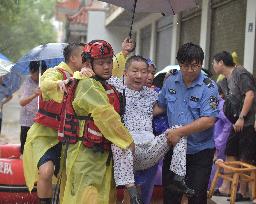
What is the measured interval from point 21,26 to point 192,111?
42611 mm

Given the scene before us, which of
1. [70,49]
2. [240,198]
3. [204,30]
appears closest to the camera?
[70,49]

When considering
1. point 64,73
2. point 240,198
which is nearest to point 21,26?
point 240,198

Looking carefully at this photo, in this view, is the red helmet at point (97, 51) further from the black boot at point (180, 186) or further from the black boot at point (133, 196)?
the black boot at point (180, 186)

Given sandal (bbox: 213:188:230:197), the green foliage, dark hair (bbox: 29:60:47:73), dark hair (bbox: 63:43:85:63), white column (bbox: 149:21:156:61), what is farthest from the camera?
the green foliage

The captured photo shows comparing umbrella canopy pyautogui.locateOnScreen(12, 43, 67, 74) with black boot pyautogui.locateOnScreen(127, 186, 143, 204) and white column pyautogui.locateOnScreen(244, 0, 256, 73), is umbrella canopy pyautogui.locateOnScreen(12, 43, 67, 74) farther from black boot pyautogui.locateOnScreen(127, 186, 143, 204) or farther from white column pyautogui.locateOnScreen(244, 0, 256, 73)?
black boot pyautogui.locateOnScreen(127, 186, 143, 204)

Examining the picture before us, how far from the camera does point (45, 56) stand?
6.79m

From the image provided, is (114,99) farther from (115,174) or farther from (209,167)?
(209,167)

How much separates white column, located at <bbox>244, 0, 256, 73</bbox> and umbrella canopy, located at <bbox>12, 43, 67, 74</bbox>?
2.97 metres

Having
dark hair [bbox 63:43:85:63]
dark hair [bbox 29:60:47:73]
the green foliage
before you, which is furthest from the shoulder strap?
the green foliage

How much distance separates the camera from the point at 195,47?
4375mm

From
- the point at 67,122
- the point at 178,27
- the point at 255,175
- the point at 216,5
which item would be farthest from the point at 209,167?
the point at 178,27

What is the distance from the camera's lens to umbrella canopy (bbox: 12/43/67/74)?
6801mm

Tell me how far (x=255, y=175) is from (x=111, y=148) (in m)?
2.84

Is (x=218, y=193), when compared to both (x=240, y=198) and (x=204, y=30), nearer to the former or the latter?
(x=240, y=198)
